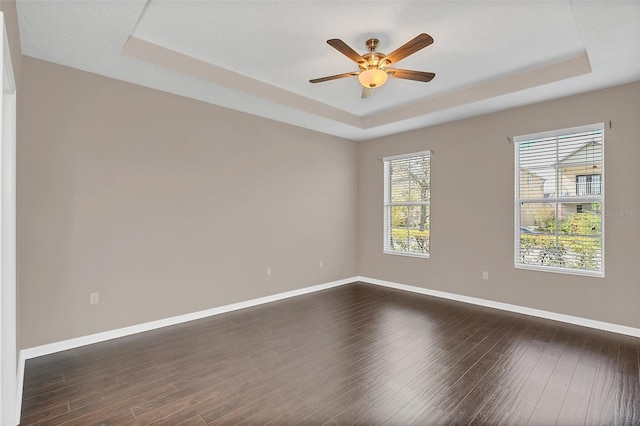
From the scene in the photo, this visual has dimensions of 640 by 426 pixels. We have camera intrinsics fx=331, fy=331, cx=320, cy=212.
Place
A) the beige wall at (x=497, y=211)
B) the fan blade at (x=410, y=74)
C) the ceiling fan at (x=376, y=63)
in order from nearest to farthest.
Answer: the ceiling fan at (x=376, y=63) → the fan blade at (x=410, y=74) → the beige wall at (x=497, y=211)

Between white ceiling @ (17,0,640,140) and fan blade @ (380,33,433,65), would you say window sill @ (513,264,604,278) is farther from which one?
fan blade @ (380,33,433,65)

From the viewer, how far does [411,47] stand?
260 cm

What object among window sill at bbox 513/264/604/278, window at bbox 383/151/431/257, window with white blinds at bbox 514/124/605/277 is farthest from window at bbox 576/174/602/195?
window at bbox 383/151/431/257

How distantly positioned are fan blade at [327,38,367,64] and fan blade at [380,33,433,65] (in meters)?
0.22

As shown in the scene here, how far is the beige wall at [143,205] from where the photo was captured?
301 centimetres

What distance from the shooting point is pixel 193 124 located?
13.1 feet

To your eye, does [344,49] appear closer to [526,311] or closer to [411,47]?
[411,47]

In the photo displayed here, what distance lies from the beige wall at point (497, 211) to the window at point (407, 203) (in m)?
0.14

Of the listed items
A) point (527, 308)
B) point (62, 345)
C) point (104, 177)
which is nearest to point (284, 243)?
point (104, 177)

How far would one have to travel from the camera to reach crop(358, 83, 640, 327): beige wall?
11.6 feet

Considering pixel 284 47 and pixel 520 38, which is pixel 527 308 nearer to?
pixel 520 38

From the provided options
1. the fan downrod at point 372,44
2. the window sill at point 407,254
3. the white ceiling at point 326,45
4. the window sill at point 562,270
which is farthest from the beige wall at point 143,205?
the window sill at point 562,270

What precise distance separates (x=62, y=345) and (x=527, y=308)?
17.0ft

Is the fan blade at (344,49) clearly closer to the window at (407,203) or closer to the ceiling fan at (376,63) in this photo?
the ceiling fan at (376,63)
